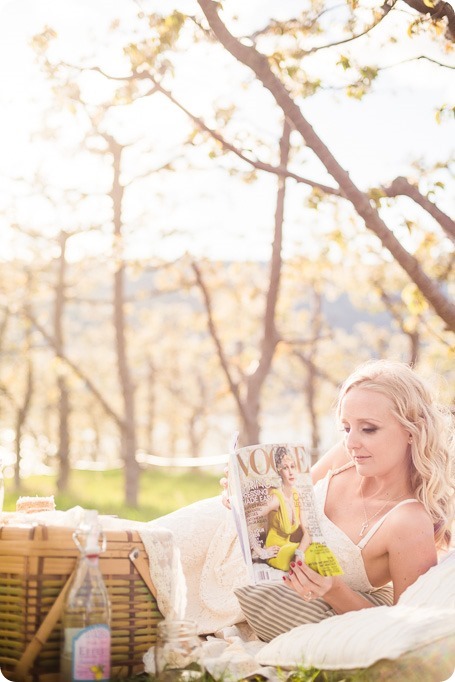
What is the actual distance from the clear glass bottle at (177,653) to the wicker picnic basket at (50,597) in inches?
6.2

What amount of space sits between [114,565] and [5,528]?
319mm

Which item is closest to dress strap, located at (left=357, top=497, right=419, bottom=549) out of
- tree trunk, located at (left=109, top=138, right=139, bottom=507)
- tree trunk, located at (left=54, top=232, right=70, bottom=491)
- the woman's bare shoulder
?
the woman's bare shoulder

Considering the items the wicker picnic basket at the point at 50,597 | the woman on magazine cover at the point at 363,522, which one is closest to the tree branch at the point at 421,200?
the woman on magazine cover at the point at 363,522

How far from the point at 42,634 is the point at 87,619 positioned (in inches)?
7.6

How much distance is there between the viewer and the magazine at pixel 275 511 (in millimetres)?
2572

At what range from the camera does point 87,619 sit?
221cm

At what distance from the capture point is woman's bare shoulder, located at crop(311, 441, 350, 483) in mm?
3475

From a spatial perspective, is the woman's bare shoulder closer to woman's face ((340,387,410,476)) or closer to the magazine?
woman's face ((340,387,410,476))

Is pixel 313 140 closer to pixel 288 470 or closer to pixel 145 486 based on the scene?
pixel 288 470

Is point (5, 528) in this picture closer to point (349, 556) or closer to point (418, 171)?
point (349, 556)

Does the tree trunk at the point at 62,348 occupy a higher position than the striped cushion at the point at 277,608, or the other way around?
the tree trunk at the point at 62,348

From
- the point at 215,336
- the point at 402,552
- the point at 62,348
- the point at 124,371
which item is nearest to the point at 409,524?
the point at 402,552

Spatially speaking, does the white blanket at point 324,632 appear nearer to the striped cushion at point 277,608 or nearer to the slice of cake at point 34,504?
the striped cushion at point 277,608

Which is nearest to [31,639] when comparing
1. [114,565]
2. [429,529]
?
[114,565]
